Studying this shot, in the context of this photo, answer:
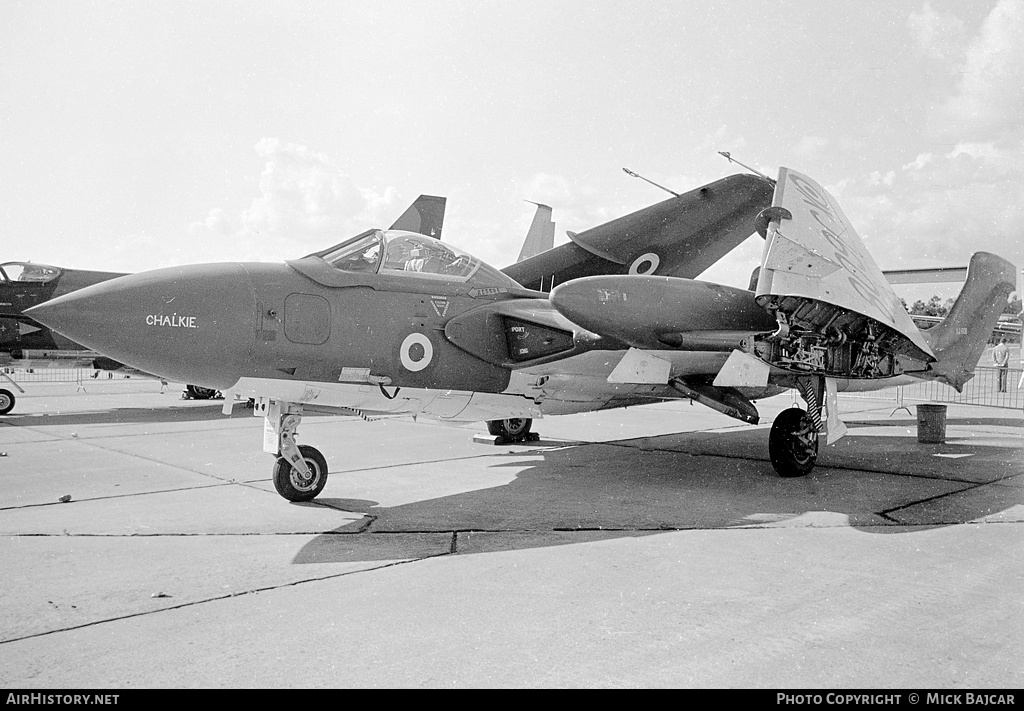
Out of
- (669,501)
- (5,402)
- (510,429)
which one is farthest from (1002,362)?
(5,402)

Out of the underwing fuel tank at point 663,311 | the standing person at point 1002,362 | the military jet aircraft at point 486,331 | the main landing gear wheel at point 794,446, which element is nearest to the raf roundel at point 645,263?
the military jet aircraft at point 486,331

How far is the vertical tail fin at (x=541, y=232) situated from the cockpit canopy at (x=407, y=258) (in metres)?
9.26

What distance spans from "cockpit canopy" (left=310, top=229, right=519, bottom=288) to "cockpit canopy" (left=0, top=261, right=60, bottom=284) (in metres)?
12.3

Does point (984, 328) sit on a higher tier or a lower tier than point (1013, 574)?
higher

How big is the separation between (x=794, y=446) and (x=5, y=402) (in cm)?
1548

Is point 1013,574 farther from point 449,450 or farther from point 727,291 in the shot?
point 449,450

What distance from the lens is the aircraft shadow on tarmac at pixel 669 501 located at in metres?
5.37

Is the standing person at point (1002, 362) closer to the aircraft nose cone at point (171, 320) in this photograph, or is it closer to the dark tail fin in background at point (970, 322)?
the dark tail fin in background at point (970, 322)

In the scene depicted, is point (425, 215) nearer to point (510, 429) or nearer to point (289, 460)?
point (510, 429)

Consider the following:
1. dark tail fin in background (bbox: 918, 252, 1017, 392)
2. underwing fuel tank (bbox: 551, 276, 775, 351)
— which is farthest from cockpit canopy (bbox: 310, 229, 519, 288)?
dark tail fin in background (bbox: 918, 252, 1017, 392)

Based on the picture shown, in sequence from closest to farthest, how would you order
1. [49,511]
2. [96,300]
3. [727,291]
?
[96,300], [49,511], [727,291]

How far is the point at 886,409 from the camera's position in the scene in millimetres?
18656

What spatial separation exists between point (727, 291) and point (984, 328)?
507 cm
